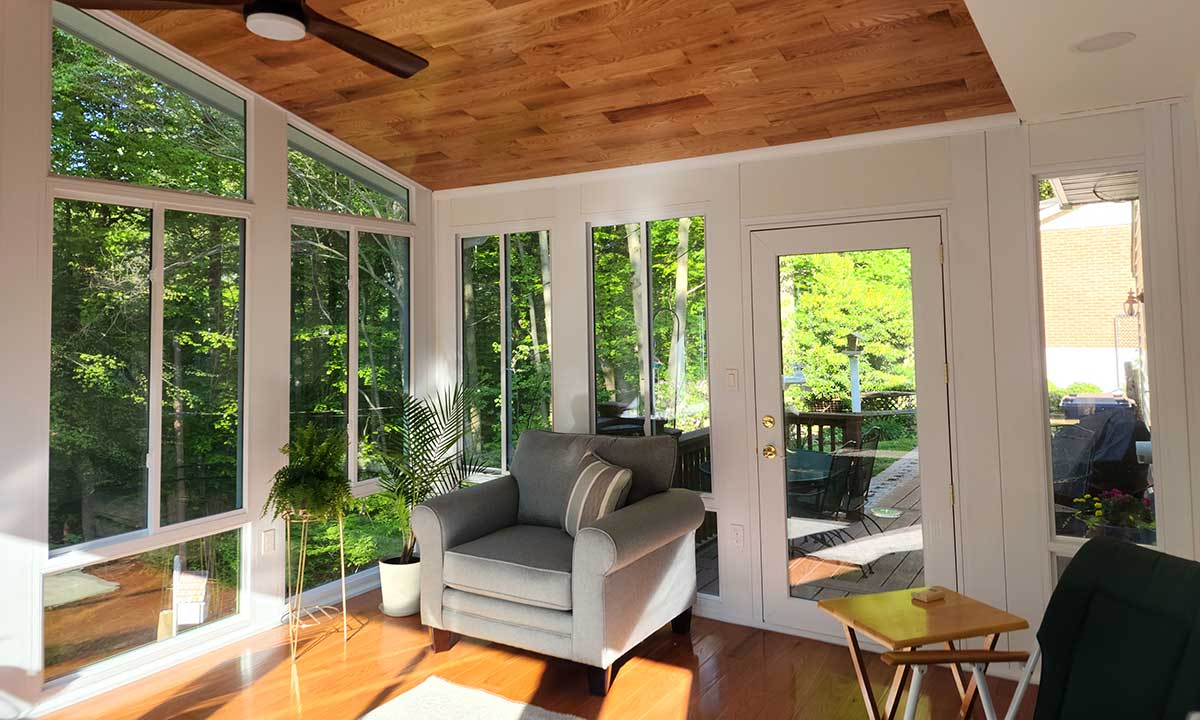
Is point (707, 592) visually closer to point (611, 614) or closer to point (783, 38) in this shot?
point (611, 614)

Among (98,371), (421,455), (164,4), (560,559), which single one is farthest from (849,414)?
(98,371)

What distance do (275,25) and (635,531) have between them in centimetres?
226

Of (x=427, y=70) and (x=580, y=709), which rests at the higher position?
(x=427, y=70)

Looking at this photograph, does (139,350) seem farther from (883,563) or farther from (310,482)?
(883,563)

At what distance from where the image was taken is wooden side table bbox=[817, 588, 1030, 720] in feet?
7.24

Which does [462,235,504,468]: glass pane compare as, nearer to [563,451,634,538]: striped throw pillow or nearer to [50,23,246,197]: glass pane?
[563,451,634,538]: striped throw pillow

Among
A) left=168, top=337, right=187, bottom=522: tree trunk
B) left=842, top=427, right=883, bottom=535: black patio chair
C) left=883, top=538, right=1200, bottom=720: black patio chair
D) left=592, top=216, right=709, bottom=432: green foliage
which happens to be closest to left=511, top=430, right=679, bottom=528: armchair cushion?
left=592, top=216, right=709, bottom=432: green foliage

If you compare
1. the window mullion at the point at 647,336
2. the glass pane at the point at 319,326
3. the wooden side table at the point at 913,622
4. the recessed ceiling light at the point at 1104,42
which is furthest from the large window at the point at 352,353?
the recessed ceiling light at the point at 1104,42

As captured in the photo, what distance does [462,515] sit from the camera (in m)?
3.56

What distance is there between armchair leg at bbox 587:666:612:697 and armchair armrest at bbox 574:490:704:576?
42 cm

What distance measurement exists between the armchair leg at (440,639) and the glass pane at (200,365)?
124cm

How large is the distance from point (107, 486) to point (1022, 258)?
4.15m

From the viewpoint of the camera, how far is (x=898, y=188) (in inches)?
135

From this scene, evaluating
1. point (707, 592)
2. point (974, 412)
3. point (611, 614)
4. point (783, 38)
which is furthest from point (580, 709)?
point (783, 38)
